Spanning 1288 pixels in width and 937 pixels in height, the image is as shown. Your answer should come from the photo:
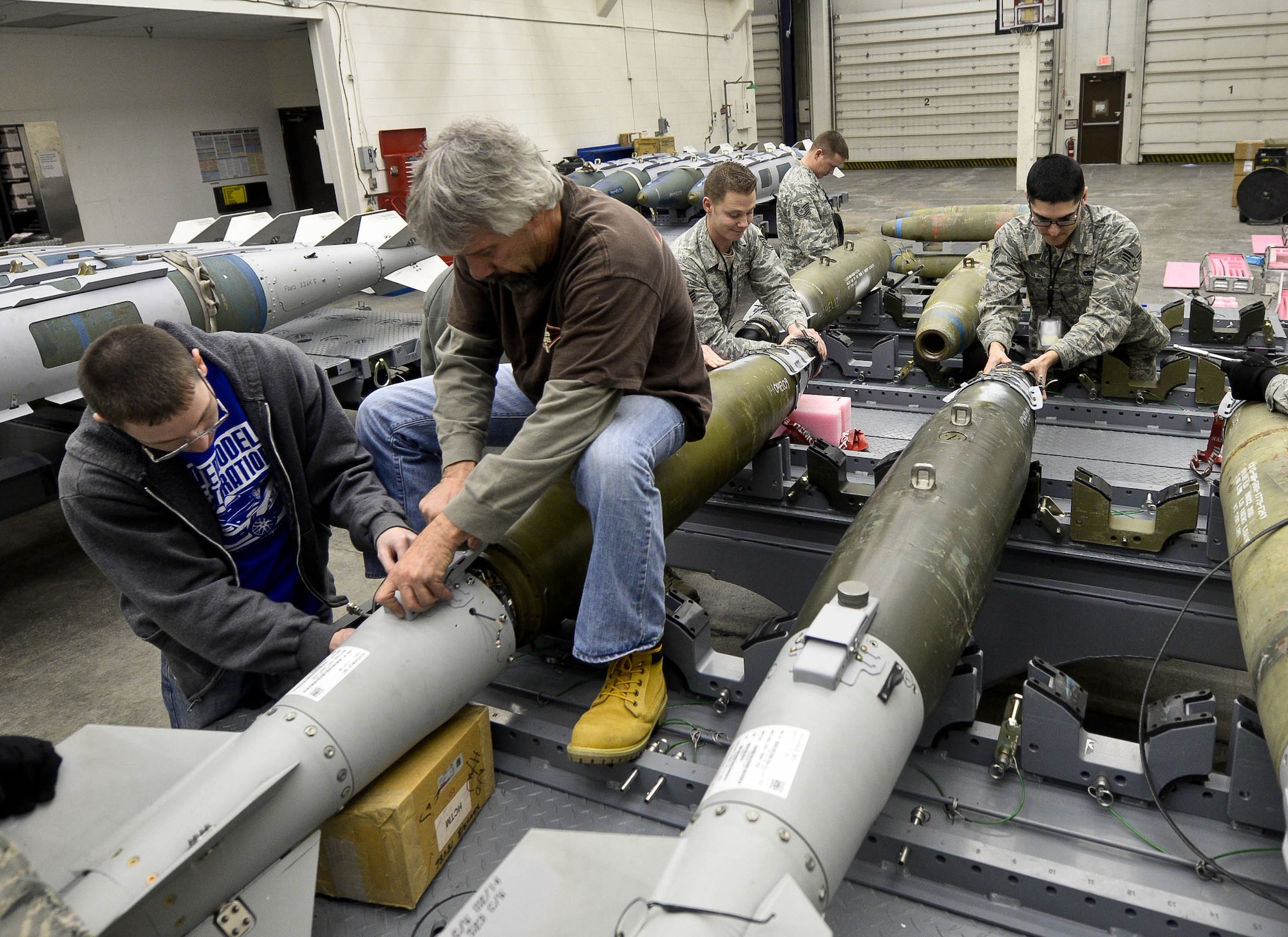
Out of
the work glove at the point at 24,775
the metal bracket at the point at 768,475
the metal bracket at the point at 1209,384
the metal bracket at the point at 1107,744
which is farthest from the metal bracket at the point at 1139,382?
the work glove at the point at 24,775

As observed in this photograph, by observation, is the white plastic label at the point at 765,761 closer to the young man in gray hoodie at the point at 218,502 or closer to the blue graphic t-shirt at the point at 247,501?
the young man in gray hoodie at the point at 218,502

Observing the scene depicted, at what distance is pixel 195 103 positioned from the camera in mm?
9484

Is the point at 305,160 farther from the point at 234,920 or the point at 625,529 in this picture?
the point at 234,920

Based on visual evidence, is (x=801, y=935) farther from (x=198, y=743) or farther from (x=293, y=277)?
(x=293, y=277)

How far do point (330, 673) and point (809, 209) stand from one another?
5.37 meters

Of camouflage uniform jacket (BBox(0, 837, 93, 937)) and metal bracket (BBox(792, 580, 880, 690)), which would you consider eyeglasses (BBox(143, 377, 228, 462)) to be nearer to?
camouflage uniform jacket (BBox(0, 837, 93, 937))

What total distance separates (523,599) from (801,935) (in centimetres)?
105

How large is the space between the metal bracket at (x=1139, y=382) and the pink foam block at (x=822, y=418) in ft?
4.57

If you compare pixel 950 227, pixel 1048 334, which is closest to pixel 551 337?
pixel 1048 334

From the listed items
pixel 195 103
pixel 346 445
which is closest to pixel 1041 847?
pixel 346 445

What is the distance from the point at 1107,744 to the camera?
1931 mm

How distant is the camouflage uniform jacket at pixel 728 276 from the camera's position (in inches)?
162

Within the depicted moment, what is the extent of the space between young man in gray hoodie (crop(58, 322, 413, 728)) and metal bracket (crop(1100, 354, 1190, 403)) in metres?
3.38

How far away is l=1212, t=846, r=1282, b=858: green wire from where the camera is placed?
1.70 meters
